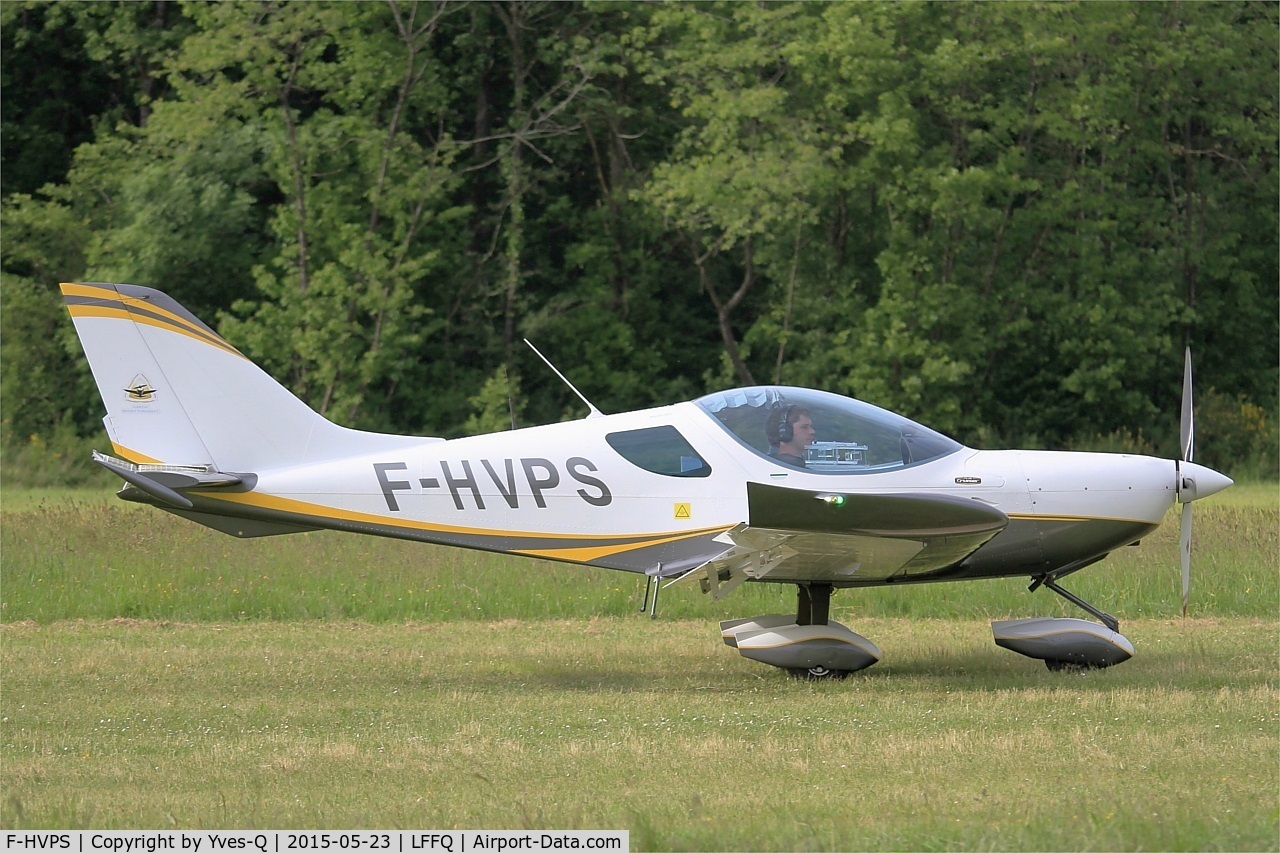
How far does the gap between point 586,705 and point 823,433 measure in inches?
87.6

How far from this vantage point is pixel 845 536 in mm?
8109

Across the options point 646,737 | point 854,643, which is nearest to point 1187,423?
point 854,643

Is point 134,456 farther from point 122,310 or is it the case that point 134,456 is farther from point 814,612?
point 814,612

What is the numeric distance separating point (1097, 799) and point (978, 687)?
288cm

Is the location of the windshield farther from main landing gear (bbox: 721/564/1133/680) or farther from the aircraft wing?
main landing gear (bbox: 721/564/1133/680)

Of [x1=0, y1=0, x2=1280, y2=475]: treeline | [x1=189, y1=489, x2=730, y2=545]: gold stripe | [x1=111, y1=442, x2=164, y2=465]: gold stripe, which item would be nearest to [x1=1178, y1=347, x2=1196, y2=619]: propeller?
[x1=189, y1=489, x2=730, y2=545]: gold stripe

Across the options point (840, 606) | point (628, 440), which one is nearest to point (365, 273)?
point (840, 606)

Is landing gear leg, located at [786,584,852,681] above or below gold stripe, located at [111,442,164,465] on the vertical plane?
below

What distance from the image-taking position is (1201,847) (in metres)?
4.92

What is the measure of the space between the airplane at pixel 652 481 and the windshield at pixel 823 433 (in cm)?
1

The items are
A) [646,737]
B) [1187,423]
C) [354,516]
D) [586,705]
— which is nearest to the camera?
[646,737]

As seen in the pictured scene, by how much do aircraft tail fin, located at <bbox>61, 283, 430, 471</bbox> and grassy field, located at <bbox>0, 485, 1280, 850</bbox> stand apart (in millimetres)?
1496

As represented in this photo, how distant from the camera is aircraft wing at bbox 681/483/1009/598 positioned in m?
7.79
